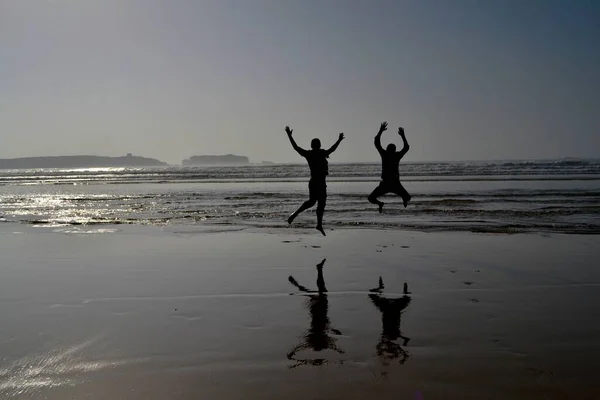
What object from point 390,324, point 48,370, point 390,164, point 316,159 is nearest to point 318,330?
point 390,324

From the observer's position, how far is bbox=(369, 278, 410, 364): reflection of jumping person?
A: 4.20 m

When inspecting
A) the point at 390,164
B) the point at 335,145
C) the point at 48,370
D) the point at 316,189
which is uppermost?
the point at 335,145

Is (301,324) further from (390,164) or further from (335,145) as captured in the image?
(390,164)

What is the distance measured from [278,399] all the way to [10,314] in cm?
372

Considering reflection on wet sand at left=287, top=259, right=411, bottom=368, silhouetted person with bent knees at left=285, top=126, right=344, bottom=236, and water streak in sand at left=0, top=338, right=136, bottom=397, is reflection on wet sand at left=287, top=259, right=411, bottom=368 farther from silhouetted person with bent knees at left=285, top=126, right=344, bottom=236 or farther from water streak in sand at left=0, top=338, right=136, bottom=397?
silhouetted person with bent knees at left=285, top=126, right=344, bottom=236

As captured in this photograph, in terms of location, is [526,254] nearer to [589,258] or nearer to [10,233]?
[589,258]

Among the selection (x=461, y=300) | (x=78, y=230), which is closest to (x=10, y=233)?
(x=78, y=230)

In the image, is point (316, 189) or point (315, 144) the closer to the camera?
point (315, 144)

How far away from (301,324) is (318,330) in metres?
0.27

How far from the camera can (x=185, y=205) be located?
20656mm

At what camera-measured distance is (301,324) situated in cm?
504

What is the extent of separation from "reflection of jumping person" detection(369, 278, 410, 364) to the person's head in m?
4.09

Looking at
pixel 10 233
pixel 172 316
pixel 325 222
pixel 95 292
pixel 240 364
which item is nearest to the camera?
pixel 240 364

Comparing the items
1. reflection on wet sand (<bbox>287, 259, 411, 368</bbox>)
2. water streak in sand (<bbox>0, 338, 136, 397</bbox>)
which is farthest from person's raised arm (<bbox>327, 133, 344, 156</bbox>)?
water streak in sand (<bbox>0, 338, 136, 397</bbox>)
